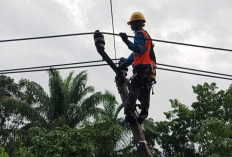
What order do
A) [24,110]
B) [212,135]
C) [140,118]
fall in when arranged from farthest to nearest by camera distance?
[24,110] < [212,135] < [140,118]

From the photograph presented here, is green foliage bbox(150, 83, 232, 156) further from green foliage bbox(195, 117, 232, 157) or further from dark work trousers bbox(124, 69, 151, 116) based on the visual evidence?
dark work trousers bbox(124, 69, 151, 116)

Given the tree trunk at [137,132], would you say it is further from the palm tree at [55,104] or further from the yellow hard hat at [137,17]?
the palm tree at [55,104]

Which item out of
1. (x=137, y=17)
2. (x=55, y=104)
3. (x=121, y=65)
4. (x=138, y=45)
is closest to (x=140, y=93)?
(x=121, y=65)

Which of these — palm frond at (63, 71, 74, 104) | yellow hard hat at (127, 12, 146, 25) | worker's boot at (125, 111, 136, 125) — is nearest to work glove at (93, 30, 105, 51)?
yellow hard hat at (127, 12, 146, 25)

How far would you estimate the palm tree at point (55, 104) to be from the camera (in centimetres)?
1264

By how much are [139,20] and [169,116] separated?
13.0 metres

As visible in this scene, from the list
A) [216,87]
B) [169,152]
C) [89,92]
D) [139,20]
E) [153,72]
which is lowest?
[153,72]

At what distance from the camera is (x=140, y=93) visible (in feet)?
14.7

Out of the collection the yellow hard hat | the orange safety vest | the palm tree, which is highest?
the palm tree

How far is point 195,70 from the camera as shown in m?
4.72

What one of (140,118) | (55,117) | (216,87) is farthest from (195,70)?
(216,87)

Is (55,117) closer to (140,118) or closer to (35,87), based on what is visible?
(35,87)

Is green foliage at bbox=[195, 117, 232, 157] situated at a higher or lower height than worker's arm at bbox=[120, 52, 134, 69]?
higher

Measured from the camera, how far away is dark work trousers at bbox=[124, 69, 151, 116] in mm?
4203
